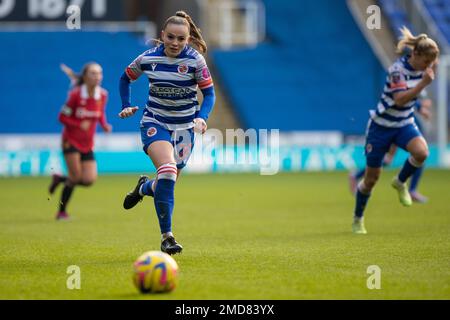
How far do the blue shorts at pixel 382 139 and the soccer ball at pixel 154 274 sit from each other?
4891 millimetres

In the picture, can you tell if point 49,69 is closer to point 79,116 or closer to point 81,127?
point 79,116

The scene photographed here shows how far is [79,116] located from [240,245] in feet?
16.7

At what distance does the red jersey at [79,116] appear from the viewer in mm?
14329

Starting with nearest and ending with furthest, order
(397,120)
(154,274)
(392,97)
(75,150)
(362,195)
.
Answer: (154,274) < (392,97) < (397,120) < (362,195) < (75,150)

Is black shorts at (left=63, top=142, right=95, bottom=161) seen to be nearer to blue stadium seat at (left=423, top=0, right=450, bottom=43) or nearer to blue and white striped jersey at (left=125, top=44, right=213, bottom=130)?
blue and white striped jersey at (left=125, top=44, right=213, bottom=130)

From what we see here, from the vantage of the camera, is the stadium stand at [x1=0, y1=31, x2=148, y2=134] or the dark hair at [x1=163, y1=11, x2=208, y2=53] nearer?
the dark hair at [x1=163, y1=11, x2=208, y2=53]

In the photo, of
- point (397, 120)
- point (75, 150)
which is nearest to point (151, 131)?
point (397, 120)

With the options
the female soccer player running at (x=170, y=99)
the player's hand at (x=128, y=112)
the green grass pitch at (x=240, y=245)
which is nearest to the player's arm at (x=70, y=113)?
the green grass pitch at (x=240, y=245)

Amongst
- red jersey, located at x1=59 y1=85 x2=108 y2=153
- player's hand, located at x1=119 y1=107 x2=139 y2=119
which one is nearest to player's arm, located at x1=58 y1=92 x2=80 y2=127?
red jersey, located at x1=59 y1=85 x2=108 y2=153

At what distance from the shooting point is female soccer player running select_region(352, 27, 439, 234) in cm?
1109

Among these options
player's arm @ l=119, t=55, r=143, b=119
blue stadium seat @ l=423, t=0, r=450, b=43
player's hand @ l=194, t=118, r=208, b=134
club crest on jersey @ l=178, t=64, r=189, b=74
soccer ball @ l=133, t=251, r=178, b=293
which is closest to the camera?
soccer ball @ l=133, t=251, r=178, b=293

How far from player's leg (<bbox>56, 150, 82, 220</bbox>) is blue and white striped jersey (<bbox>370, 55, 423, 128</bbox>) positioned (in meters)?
4.59

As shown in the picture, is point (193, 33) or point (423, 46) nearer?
point (193, 33)

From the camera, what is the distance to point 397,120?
1140cm
